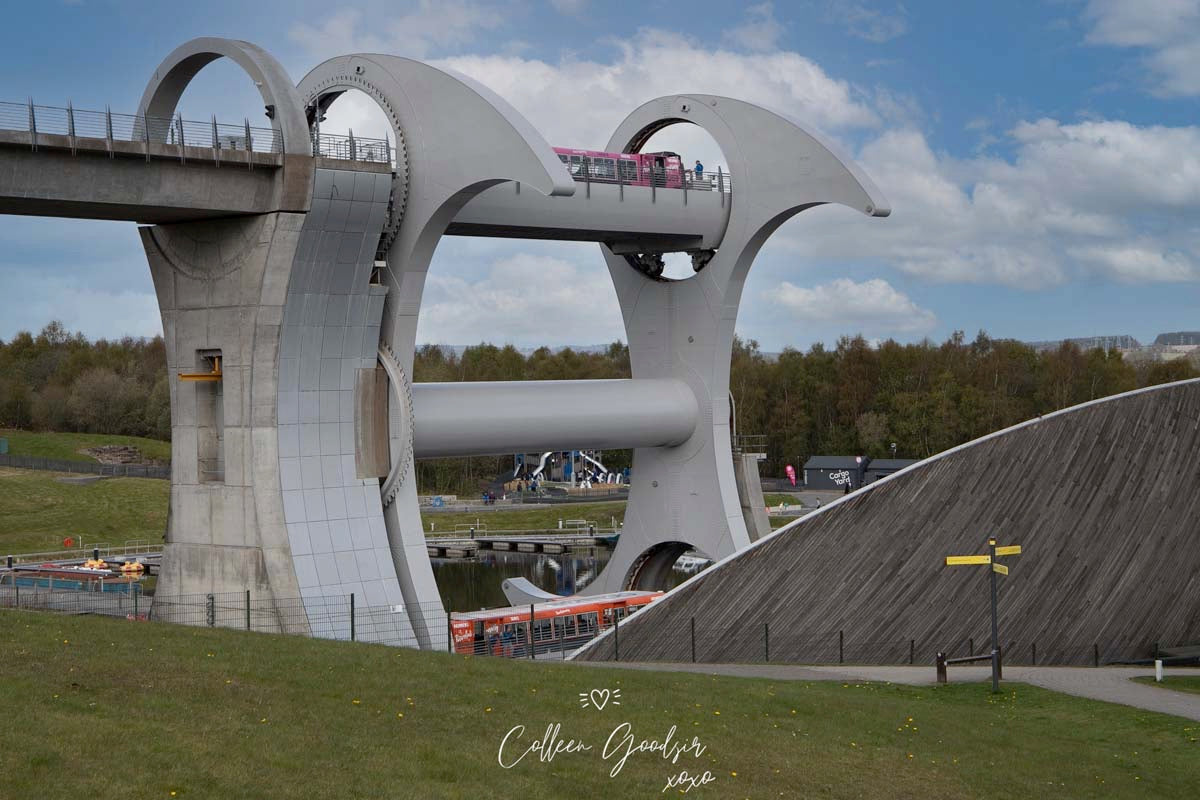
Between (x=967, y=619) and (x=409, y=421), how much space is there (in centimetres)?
1055

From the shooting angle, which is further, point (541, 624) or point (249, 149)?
point (541, 624)

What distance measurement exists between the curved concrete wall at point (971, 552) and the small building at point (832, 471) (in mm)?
50168

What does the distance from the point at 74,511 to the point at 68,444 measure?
841 inches

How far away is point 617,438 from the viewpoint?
31.5m

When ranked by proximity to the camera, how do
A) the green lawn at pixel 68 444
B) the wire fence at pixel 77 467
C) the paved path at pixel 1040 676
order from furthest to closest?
1. the green lawn at pixel 68 444
2. the wire fence at pixel 77 467
3. the paved path at pixel 1040 676

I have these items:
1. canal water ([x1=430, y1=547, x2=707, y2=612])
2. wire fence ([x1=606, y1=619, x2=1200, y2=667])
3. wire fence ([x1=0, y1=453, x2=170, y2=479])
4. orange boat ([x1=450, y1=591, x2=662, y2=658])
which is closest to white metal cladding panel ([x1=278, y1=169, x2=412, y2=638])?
orange boat ([x1=450, y1=591, x2=662, y2=658])

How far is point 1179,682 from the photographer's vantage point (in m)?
21.1

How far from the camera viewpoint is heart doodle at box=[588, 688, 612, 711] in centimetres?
1458

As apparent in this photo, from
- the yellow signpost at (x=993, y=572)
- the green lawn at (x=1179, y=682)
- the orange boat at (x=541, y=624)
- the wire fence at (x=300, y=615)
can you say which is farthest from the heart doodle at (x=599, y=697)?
the orange boat at (x=541, y=624)

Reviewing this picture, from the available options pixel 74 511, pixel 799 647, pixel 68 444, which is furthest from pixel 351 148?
pixel 68 444

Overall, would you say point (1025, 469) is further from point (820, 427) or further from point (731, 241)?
point (820, 427)

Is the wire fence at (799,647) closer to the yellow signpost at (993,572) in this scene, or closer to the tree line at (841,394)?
the yellow signpost at (993,572)

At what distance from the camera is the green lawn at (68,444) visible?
267 ft

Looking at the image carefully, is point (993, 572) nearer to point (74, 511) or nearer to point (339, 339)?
point (339, 339)
